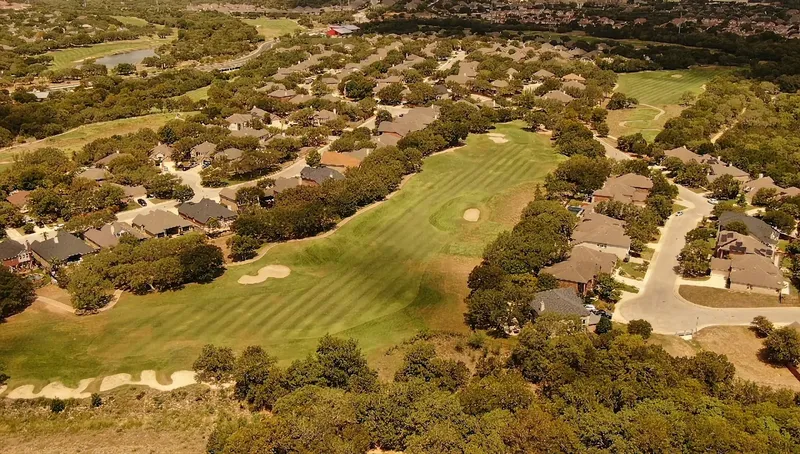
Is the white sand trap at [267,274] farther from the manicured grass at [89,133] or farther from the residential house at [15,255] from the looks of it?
the manicured grass at [89,133]

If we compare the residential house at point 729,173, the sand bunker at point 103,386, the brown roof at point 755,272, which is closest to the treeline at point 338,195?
the sand bunker at point 103,386

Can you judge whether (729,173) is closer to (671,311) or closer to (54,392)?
(671,311)

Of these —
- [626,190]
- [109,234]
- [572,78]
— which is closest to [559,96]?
[572,78]

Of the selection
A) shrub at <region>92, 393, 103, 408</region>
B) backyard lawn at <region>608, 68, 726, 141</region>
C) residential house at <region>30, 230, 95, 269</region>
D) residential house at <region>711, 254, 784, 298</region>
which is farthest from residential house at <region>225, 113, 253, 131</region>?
residential house at <region>711, 254, 784, 298</region>

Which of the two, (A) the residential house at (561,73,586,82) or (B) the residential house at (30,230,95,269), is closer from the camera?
(B) the residential house at (30,230,95,269)

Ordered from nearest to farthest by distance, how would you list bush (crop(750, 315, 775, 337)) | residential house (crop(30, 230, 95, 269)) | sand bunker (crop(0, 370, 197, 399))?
1. sand bunker (crop(0, 370, 197, 399))
2. bush (crop(750, 315, 775, 337))
3. residential house (crop(30, 230, 95, 269))

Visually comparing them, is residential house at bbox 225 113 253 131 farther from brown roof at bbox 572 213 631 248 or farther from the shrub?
the shrub
